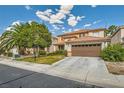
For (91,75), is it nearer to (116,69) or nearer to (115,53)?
(116,69)

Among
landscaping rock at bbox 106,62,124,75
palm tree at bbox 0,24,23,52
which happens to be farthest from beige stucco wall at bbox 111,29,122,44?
palm tree at bbox 0,24,23,52

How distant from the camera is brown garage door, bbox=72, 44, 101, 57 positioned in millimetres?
22609

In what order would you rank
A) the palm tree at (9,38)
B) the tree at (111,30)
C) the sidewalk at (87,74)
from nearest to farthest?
the sidewalk at (87,74)
the palm tree at (9,38)
the tree at (111,30)

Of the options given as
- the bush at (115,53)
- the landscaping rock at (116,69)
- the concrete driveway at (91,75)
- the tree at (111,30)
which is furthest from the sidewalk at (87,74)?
the tree at (111,30)

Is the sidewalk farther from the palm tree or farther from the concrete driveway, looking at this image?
the palm tree

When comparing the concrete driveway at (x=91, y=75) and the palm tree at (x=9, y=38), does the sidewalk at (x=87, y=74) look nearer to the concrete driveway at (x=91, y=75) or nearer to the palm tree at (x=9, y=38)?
the concrete driveway at (x=91, y=75)

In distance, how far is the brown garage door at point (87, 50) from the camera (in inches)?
890

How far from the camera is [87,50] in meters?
23.4

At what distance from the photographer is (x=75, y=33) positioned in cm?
3816
